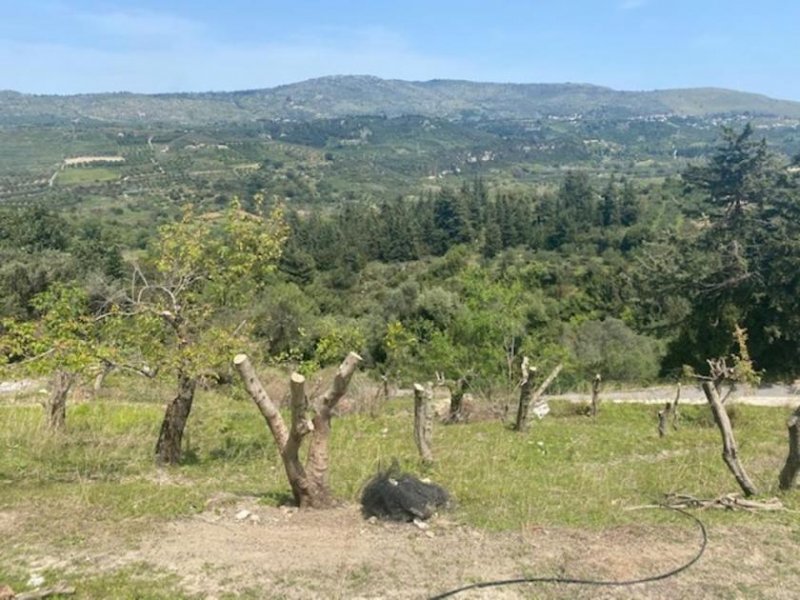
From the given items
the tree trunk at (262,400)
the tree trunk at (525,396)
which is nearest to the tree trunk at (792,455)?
the tree trunk at (262,400)

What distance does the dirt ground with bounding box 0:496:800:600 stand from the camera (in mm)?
7156

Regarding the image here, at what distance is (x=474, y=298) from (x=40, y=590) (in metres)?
19.5

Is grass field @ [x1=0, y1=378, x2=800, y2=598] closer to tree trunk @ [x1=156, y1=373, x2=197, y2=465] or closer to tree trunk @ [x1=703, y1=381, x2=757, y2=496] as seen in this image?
tree trunk @ [x1=156, y1=373, x2=197, y2=465]

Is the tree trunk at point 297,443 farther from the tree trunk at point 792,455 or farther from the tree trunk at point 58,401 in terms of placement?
the tree trunk at point 58,401

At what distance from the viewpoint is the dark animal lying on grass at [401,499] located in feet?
29.5

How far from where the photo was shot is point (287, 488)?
10727mm

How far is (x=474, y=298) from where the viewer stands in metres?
25.2

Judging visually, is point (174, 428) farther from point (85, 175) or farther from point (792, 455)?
point (85, 175)

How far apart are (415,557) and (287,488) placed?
3.42 m

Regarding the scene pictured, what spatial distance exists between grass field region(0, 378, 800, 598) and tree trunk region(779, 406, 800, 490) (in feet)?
0.82

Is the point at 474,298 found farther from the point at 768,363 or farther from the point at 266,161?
the point at 266,161

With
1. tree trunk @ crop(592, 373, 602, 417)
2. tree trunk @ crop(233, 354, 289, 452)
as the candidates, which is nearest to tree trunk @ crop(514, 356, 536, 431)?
tree trunk @ crop(592, 373, 602, 417)

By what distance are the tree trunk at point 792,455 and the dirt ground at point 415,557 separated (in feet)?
5.43

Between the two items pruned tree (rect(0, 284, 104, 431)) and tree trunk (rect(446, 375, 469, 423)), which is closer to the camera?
pruned tree (rect(0, 284, 104, 431))
